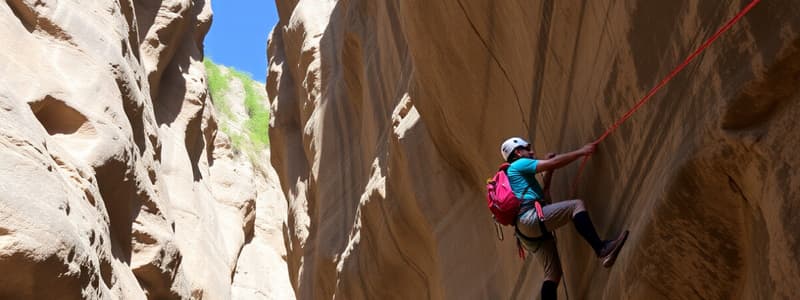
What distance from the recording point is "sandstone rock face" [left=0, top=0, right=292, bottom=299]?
30.2 feet

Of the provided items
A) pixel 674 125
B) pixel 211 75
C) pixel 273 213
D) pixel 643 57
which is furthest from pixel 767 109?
pixel 211 75

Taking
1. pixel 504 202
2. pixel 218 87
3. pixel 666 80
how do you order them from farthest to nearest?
pixel 218 87
pixel 504 202
pixel 666 80

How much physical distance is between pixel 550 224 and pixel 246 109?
110ft

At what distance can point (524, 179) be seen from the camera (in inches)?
277

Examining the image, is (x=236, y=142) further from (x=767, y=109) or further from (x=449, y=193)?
(x=767, y=109)

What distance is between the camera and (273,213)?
29.2 meters

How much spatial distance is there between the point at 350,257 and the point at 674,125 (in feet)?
29.3

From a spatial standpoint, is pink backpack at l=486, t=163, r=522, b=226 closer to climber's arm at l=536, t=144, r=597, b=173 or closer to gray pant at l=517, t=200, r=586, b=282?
gray pant at l=517, t=200, r=586, b=282

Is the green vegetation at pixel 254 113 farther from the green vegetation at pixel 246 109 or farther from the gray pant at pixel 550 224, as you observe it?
the gray pant at pixel 550 224

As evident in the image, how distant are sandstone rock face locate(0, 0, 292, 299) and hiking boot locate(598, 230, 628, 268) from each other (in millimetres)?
5409

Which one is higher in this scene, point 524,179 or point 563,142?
point 563,142

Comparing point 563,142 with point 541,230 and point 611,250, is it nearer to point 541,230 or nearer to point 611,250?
point 541,230

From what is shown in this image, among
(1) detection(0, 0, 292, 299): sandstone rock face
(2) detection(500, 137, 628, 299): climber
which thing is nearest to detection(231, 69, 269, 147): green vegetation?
(1) detection(0, 0, 292, 299): sandstone rock face

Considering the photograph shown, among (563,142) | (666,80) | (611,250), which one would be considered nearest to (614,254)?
(611,250)
